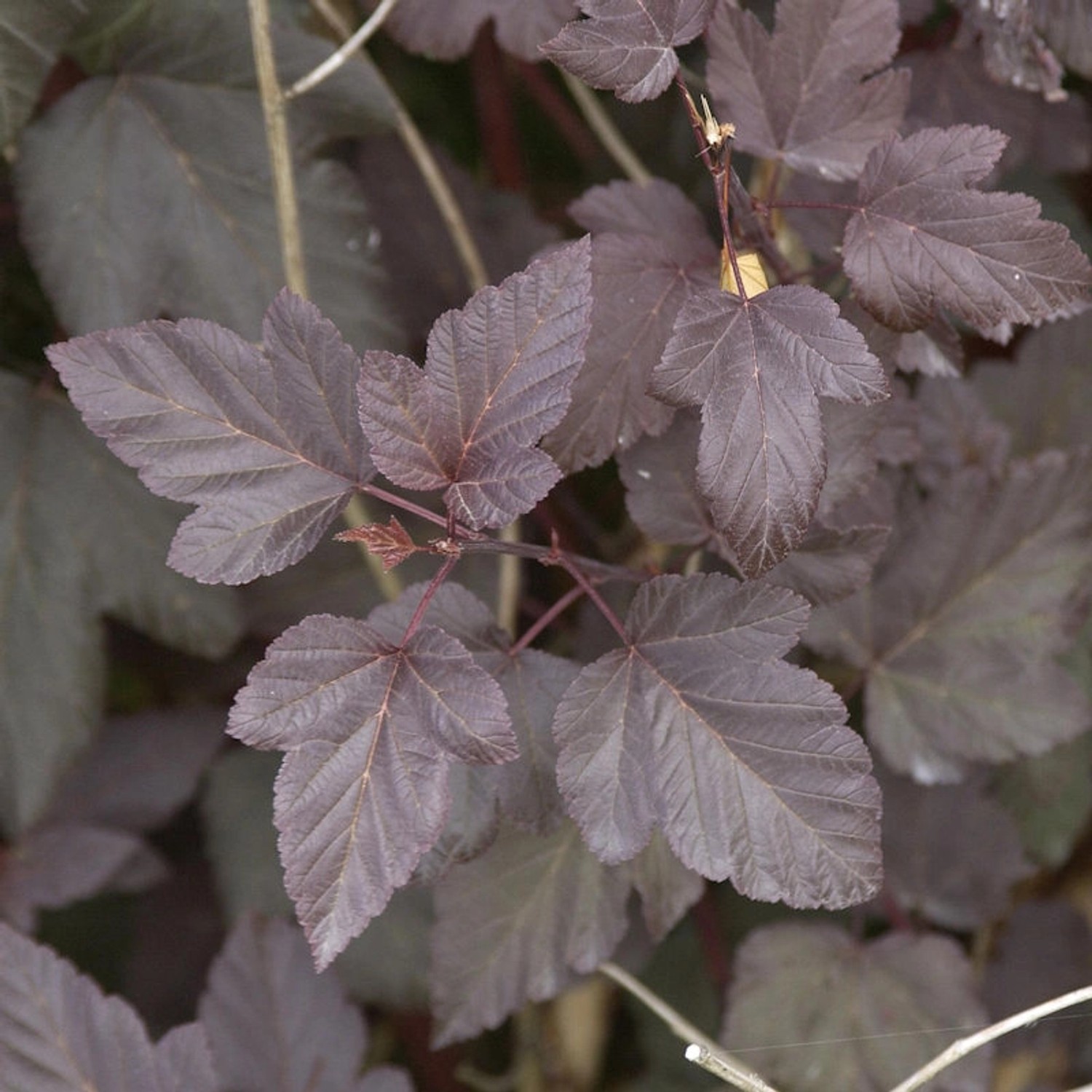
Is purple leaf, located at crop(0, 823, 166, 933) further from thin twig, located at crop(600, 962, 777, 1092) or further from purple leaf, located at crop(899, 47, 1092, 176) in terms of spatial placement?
purple leaf, located at crop(899, 47, 1092, 176)

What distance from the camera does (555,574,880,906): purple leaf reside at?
0.64m

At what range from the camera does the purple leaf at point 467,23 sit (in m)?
0.84

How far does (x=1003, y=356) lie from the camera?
4.54ft

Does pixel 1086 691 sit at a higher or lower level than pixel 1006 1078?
higher

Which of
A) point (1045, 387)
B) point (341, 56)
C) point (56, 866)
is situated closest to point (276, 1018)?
point (56, 866)

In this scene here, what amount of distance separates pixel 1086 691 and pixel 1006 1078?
48 cm

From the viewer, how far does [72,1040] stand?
81 centimetres

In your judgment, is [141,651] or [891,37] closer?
[891,37]

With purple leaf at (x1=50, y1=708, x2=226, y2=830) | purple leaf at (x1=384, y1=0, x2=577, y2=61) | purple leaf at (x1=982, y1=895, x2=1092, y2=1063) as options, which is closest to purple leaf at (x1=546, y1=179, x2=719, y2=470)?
purple leaf at (x1=384, y1=0, x2=577, y2=61)

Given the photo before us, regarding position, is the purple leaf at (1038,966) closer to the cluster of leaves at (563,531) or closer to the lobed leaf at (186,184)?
the cluster of leaves at (563,531)

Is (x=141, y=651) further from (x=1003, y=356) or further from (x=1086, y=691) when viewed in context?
(x=1003, y=356)

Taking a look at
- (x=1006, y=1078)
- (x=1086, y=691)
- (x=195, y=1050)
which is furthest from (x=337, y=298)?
(x=1006, y=1078)


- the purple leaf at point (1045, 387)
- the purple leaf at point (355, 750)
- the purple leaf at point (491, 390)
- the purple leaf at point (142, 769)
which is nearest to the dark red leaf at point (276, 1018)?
the purple leaf at point (142, 769)

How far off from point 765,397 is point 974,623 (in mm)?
413
